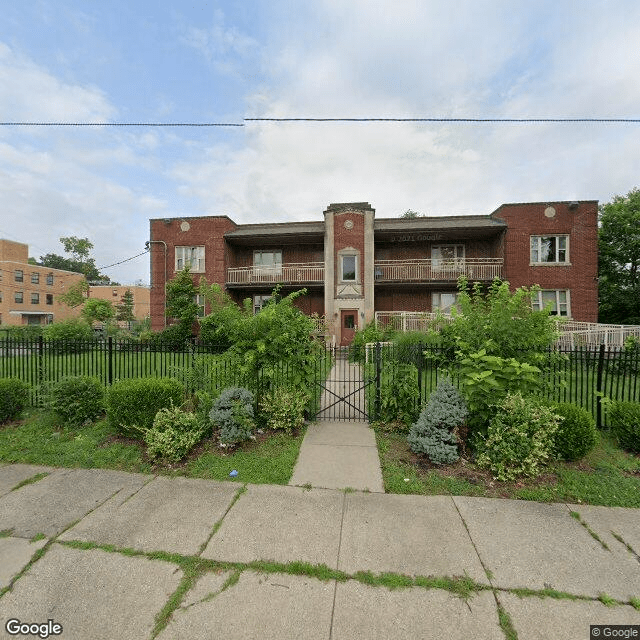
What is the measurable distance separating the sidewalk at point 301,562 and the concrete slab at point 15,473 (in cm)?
30

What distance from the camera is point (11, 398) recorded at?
19.3ft

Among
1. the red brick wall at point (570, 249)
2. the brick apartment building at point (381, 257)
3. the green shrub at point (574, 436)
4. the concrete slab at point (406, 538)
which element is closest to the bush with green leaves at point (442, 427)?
the concrete slab at point (406, 538)

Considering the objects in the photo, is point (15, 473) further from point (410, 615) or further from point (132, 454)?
point (410, 615)

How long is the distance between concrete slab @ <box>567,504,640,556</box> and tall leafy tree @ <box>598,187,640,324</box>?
2727 centimetres

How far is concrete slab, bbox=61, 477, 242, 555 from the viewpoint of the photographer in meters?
2.96

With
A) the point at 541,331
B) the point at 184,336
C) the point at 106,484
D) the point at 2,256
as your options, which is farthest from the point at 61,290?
the point at 541,331

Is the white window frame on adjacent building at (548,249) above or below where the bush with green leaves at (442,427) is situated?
above

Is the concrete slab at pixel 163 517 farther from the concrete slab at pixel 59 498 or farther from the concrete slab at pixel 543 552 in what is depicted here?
the concrete slab at pixel 543 552

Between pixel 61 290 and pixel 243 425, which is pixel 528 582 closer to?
pixel 243 425

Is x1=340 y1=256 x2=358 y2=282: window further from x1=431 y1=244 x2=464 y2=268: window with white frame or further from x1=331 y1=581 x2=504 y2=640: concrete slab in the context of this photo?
x1=331 y1=581 x2=504 y2=640: concrete slab

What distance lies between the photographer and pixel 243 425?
193 inches

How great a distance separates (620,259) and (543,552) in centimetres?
2989

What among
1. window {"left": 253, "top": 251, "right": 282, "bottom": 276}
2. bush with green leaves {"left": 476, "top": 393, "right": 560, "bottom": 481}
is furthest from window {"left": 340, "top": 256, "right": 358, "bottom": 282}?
bush with green leaves {"left": 476, "top": 393, "right": 560, "bottom": 481}

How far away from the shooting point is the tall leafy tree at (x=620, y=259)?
21875 mm
